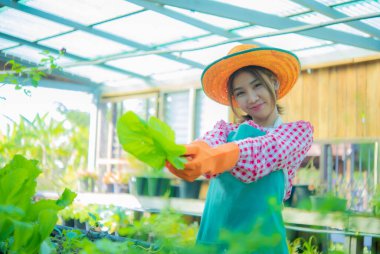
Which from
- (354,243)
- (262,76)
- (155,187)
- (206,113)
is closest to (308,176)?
(354,243)

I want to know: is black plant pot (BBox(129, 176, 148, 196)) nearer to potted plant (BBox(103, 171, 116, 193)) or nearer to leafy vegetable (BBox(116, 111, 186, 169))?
potted plant (BBox(103, 171, 116, 193))

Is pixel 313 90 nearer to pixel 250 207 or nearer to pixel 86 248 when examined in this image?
pixel 250 207

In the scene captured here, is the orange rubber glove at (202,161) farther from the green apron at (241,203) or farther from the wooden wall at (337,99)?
the wooden wall at (337,99)

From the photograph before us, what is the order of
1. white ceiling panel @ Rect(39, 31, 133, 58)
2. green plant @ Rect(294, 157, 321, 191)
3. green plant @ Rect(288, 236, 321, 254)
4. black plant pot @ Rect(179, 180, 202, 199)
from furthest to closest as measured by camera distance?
white ceiling panel @ Rect(39, 31, 133, 58)
black plant pot @ Rect(179, 180, 202, 199)
green plant @ Rect(294, 157, 321, 191)
green plant @ Rect(288, 236, 321, 254)

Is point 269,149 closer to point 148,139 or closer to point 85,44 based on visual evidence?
point 148,139

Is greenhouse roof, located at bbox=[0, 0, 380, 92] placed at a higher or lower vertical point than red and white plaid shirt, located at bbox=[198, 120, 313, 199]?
higher

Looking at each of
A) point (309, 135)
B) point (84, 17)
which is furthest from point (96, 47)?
point (309, 135)

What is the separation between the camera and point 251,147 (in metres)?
0.80

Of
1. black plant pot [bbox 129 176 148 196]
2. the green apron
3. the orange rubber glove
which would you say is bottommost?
black plant pot [bbox 129 176 148 196]

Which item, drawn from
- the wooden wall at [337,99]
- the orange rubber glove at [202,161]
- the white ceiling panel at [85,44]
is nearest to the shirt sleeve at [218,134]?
the orange rubber glove at [202,161]

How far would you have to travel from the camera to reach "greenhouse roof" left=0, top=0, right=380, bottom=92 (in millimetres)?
3654

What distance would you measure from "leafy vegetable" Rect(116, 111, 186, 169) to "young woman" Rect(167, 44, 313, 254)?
0.11 metres

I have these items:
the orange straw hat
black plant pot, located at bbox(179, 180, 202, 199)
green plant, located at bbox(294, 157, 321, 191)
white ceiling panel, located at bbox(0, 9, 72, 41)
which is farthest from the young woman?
white ceiling panel, located at bbox(0, 9, 72, 41)

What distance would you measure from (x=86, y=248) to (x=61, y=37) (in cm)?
505
